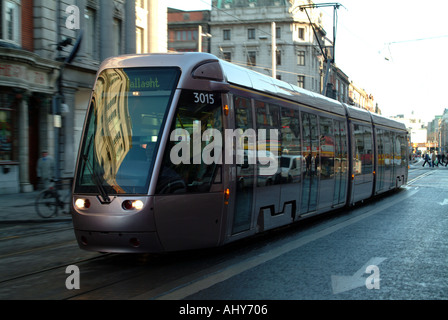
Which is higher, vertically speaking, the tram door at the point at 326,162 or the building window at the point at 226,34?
the building window at the point at 226,34

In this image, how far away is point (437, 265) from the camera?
693 centimetres

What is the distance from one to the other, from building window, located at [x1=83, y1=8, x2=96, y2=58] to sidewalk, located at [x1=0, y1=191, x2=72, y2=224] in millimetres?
7534

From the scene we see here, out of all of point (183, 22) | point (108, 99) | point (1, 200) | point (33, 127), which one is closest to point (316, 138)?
point (108, 99)

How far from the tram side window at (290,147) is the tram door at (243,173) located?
4.34 feet

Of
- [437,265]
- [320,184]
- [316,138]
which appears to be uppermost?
[316,138]

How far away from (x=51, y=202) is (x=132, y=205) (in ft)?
23.9

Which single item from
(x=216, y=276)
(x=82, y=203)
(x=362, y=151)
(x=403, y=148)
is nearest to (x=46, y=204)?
(x=82, y=203)

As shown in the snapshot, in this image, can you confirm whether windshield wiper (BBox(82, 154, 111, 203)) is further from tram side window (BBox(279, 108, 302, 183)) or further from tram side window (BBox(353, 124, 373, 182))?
tram side window (BBox(353, 124, 373, 182))

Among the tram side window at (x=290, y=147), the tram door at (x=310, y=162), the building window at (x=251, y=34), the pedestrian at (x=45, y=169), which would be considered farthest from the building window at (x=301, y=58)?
the tram side window at (x=290, y=147)

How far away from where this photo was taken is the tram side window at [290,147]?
9.26 metres

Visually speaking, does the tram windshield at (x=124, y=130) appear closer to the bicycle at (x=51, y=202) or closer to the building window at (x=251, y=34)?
the bicycle at (x=51, y=202)

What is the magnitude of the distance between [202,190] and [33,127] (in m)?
14.6
